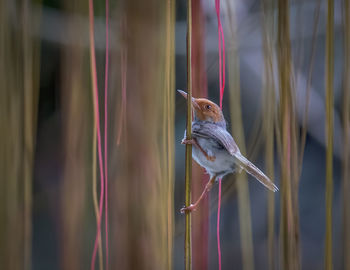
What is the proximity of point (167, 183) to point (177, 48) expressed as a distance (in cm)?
26

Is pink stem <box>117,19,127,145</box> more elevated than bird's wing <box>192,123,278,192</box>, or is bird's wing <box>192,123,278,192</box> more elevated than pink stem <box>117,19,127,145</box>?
pink stem <box>117,19,127,145</box>

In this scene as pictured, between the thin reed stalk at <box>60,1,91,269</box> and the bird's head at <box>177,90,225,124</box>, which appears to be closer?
the bird's head at <box>177,90,225,124</box>

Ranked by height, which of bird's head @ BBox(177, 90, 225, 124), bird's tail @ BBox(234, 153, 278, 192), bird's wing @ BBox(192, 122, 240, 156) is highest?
bird's head @ BBox(177, 90, 225, 124)

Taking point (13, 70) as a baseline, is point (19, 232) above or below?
below

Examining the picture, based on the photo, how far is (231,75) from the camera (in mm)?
485

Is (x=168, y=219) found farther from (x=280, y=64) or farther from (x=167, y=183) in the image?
(x=280, y=64)

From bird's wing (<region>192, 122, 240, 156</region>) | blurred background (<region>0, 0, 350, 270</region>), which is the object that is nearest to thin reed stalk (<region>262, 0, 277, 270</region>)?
blurred background (<region>0, 0, 350, 270</region>)

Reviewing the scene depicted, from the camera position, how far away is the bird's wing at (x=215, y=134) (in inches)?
14.5

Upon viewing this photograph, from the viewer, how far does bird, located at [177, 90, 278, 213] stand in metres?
0.37

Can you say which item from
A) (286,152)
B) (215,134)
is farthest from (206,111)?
(286,152)

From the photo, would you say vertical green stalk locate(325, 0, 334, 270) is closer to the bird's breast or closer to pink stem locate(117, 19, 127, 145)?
the bird's breast

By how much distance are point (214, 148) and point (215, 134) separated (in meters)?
0.02

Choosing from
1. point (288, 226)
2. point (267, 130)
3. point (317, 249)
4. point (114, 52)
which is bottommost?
point (317, 249)

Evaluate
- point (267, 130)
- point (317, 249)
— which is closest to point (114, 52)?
point (267, 130)
